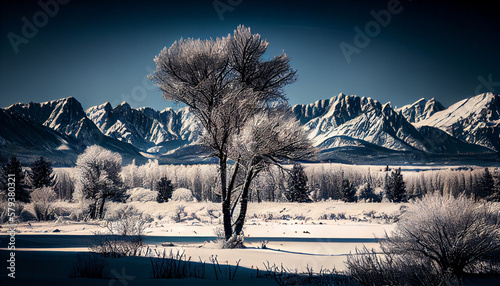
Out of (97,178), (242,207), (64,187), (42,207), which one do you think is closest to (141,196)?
(97,178)

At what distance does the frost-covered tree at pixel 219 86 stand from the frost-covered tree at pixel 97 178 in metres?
19.0

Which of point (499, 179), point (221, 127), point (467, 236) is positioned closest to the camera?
point (467, 236)

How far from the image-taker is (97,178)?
2506cm

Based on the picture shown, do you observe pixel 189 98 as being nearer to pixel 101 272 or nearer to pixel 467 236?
pixel 101 272

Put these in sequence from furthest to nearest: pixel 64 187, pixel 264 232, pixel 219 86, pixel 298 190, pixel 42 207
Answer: pixel 64 187 < pixel 298 190 < pixel 42 207 < pixel 264 232 < pixel 219 86

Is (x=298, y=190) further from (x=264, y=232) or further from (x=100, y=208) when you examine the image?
(x=264, y=232)

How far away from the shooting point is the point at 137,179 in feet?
264

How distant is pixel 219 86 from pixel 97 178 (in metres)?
20.8

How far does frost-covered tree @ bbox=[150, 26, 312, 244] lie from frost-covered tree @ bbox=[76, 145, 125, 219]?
19024mm

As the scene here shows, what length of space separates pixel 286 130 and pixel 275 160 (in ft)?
3.58

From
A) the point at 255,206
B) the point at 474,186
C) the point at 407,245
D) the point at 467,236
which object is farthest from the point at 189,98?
the point at 474,186

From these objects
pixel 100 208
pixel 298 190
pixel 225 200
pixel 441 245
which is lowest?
pixel 298 190

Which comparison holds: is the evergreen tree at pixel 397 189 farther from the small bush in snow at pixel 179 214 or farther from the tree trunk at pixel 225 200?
the tree trunk at pixel 225 200

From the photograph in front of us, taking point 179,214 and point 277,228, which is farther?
point 179,214
